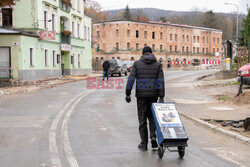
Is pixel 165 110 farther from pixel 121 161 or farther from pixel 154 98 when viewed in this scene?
pixel 121 161

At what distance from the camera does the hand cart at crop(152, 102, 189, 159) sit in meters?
5.96

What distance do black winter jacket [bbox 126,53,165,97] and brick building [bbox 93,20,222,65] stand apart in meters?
60.4

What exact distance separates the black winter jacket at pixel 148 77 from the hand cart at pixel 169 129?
342 mm

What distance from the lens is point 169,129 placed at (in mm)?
6055

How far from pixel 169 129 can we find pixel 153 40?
7379 centimetres

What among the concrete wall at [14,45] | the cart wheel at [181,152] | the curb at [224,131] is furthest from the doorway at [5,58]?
the cart wheel at [181,152]

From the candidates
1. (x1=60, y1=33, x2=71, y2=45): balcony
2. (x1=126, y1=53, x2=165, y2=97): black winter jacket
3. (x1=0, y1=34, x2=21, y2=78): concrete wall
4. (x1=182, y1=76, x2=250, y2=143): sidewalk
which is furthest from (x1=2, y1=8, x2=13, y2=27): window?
(x1=126, y1=53, x2=165, y2=97): black winter jacket

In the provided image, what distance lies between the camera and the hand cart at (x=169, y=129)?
596 cm

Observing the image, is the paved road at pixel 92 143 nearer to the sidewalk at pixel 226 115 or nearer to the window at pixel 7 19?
the sidewalk at pixel 226 115

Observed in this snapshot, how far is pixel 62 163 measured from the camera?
18.8 ft

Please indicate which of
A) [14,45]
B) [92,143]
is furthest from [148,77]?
[14,45]

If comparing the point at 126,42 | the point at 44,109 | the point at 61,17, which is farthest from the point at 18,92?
the point at 126,42

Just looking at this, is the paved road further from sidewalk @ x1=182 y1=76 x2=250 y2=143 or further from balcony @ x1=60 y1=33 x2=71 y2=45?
balcony @ x1=60 y1=33 x2=71 y2=45

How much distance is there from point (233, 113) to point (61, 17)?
2902cm
